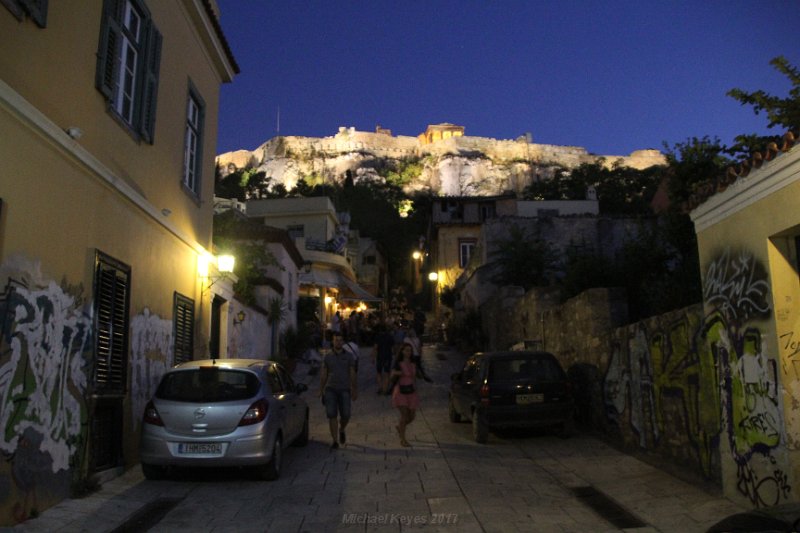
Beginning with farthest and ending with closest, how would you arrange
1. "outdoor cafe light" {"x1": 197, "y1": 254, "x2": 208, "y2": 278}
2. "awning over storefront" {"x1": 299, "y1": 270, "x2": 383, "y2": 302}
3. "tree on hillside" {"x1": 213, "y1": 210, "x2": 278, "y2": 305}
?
"awning over storefront" {"x1": 299, "y1": 270, "x2": 383, "y2": 302}
"tree on hillside" {"x1": 213, "y1": 210, "x2": 278, "y2": 305}
"outdoor cafe light" {"x1": 197, "y1": 254, "x2": 208, "y2": 278}

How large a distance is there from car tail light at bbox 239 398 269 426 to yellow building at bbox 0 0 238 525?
1.74 metres

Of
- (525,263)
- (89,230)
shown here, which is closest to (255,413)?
(89,230)

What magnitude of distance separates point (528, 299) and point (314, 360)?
8773 millimetres

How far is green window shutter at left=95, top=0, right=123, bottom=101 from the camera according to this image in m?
8.09

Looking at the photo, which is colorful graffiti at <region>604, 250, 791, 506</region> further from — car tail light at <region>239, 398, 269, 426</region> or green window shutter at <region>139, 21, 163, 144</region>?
green window shutter at <region>139, 21, 163, 144</region>

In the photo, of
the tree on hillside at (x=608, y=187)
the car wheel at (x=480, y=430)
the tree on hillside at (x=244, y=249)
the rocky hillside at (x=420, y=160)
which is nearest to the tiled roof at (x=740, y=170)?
the car wheel at (x=480, y=430)

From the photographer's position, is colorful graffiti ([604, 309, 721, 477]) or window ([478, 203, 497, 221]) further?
window ([478, 203, 497, 221])

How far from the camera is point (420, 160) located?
124562mm

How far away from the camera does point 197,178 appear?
12.8m

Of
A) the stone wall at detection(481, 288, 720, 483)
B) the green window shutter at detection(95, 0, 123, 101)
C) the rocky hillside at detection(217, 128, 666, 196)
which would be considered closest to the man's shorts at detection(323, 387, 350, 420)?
the stone wall at detection(481, 288, 720, 483)

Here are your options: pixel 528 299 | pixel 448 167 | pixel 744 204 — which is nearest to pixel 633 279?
pixel 528 299

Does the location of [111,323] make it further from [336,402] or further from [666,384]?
[666,384]

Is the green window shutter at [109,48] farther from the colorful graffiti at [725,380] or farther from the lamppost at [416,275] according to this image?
the lamppost at [416,275]

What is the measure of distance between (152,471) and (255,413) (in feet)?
4.89
